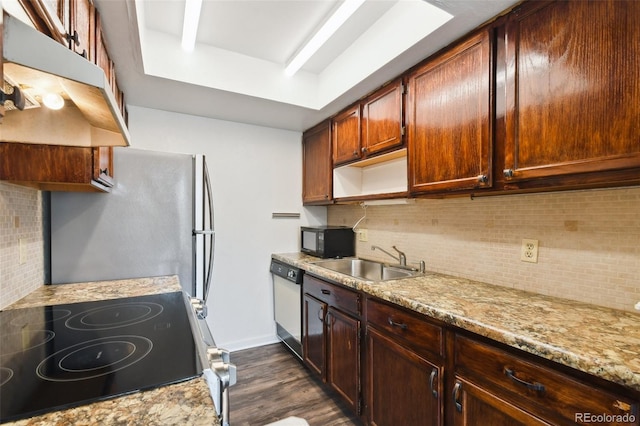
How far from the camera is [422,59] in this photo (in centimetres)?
173

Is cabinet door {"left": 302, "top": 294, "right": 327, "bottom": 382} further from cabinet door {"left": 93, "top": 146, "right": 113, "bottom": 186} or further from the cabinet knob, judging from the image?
the cabinet knob

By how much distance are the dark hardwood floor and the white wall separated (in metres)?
0.36

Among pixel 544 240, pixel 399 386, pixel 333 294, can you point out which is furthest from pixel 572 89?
pixel 333 294

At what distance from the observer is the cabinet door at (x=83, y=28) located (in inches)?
40.2

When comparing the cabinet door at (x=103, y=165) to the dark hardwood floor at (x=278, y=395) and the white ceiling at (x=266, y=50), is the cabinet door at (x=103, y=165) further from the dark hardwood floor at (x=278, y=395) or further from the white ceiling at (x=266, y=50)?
the dark hardwood floor at (x=278, y=395)

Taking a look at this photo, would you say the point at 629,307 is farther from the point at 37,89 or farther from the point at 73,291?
the point at 73,291

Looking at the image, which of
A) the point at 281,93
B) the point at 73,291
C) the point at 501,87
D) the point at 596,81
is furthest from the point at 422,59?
the point at 73,291

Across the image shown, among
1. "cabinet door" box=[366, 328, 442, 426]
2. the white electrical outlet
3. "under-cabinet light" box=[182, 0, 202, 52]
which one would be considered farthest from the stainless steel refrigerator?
the white electrical outlet

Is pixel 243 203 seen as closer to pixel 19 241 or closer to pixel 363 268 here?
pixel 363 268

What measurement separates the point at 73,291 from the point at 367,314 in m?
1.56

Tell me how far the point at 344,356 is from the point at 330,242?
3.32ft

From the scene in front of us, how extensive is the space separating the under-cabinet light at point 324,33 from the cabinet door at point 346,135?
0.53m

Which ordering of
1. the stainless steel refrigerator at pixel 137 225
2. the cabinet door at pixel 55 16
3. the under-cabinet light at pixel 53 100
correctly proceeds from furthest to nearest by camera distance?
the stainless steel refrigerator at pixel 137 225, the under-cabinet light at pixel 53 100, the cabinet door at pixel 55 16

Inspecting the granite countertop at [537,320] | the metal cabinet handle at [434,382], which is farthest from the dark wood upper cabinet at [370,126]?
the metal cabinet handle at [434,382]
